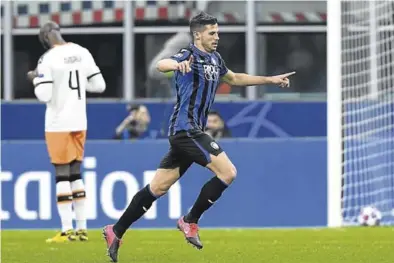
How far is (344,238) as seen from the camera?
13.1 m

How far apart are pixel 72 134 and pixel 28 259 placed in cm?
260

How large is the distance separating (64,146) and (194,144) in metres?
3.00

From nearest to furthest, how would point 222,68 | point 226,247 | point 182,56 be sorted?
point 182,56 < point 222,68 < point 226,247

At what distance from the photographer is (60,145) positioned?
43.3ft

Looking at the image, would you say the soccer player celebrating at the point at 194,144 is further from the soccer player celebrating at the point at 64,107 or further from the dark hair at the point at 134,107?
the dark hair at the point at 134,107

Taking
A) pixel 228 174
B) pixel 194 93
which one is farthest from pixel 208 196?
pixel 194 93

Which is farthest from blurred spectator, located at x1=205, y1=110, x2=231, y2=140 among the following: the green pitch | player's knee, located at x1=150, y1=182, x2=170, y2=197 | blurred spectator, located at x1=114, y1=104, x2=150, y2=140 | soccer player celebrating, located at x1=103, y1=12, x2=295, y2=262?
player's knee, located at x1=150, y1=182, x2=170, y2=197

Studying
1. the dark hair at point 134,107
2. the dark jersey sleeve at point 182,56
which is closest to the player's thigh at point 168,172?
the dark jersey sleeve at point 182,56

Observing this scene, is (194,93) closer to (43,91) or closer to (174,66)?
(174,66)

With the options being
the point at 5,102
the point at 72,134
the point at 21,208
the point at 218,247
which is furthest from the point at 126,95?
the point at 218,247

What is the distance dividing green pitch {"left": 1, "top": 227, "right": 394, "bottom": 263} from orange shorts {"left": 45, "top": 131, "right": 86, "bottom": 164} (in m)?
0.81

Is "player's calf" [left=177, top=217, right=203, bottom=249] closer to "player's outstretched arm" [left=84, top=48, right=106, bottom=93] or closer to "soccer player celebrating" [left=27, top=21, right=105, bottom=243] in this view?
"soccer player celebrating" [left=27, top=21, right=105, bottom=243]

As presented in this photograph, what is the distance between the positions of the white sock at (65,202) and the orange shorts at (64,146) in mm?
231

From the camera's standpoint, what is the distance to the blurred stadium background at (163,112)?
15445mm
